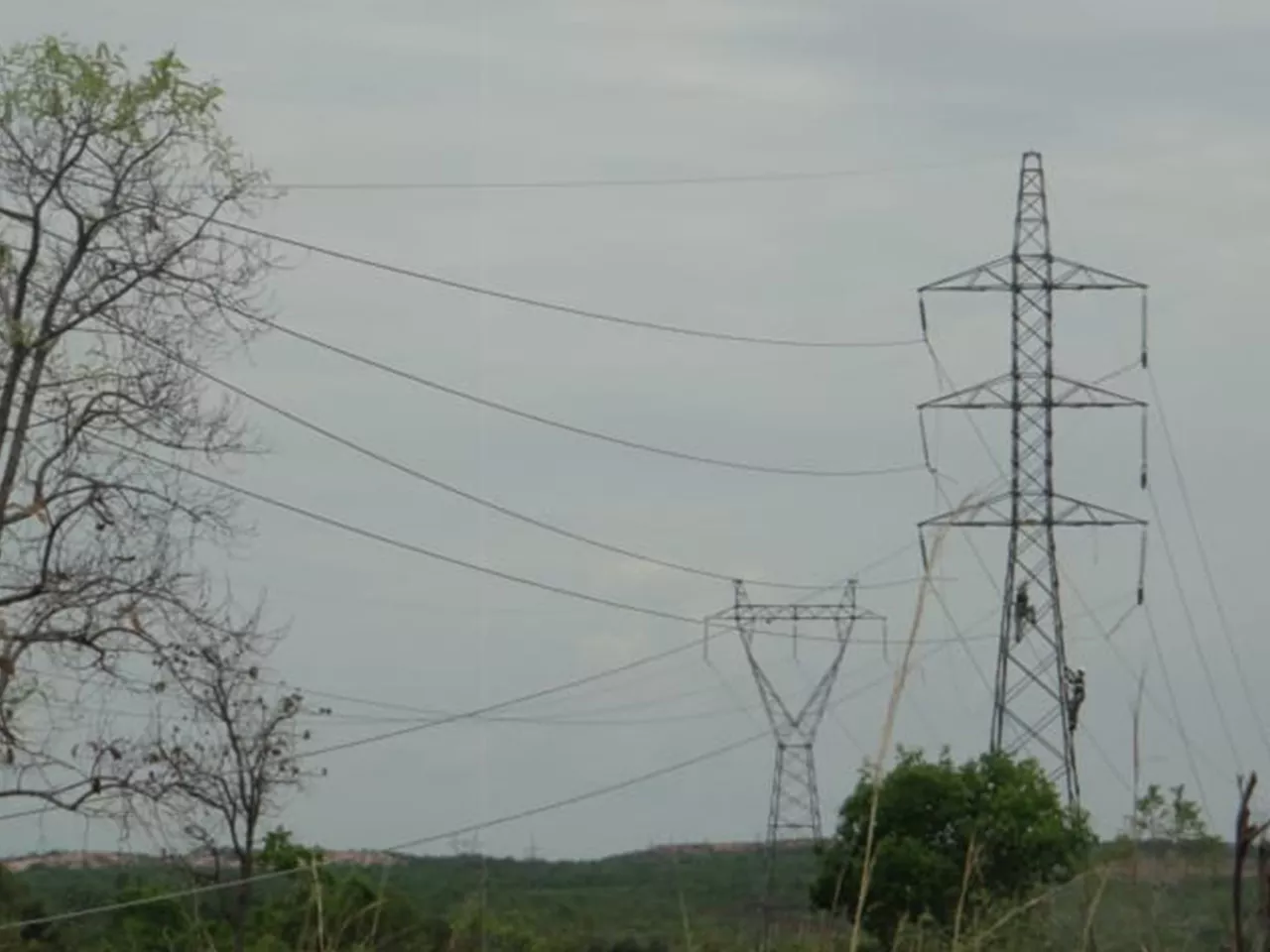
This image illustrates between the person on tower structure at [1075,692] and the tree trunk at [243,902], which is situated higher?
the tree trunk at [243,902]

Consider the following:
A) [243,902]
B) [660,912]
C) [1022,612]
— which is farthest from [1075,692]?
[1022,612]

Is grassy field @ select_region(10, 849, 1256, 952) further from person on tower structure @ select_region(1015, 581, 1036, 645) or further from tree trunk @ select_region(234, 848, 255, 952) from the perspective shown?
person on tower structure @ select_region(1015, 581, 1036, 645)

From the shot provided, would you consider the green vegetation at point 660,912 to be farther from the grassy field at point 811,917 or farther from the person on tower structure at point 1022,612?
the person on tower structure at point 1022,612

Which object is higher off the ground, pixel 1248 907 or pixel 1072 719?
pixel 1072 719

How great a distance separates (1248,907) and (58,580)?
24439 mm

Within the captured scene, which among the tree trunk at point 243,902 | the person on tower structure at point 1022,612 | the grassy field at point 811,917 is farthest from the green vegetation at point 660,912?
the person on tower structure at point 1022,612

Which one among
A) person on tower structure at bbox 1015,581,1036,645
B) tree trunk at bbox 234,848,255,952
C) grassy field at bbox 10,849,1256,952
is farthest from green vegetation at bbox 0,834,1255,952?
person on tower structure at bbox 1015,581,1036,645

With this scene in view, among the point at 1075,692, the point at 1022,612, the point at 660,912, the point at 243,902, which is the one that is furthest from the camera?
the point at 1022,612

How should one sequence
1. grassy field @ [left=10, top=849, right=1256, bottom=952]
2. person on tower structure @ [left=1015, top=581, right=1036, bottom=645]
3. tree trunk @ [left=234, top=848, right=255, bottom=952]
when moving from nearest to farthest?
1. grassy field @ [left=10, top=849, right=1256, bottom=952]
2. tree trunk @ [left=234, top=848, right=255, bottom=952]
3. person on tower structure @ [left=1015, top=581, right=1036, bottom=645]

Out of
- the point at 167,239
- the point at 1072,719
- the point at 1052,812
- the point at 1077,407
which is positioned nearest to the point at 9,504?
the point at 167,239

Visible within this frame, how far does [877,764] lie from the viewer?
4023 mm

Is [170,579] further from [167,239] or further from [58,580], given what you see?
[167,239]

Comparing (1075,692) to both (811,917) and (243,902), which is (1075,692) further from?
(243,902)

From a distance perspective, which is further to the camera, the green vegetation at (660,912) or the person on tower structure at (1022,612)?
the person on tower structure at (1022,612)
